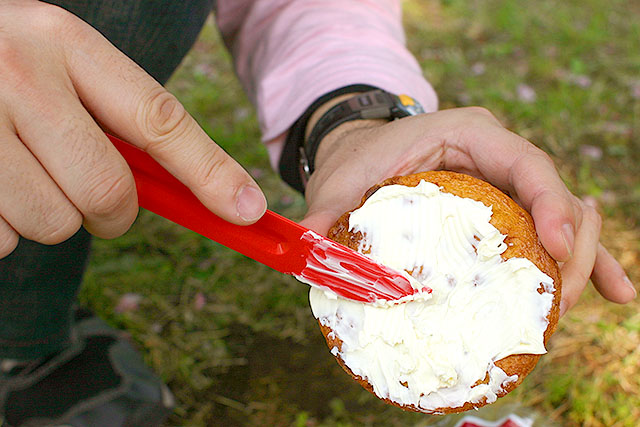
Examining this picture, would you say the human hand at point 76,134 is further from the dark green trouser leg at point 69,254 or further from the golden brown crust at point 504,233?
the dark green trouser leg at point 69,254

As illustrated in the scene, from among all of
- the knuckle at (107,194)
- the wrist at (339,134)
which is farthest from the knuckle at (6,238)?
the wrist at (339,134)

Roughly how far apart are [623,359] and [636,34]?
7.76 ft

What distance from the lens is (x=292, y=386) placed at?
2066 millimetres

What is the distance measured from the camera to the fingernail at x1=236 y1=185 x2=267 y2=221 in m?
1.09

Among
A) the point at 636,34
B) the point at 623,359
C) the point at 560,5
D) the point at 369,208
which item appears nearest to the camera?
the point at 369,208

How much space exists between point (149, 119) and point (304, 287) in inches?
56.0

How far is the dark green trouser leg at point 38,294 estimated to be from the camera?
1.71m

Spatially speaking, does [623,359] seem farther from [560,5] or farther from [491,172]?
[560,5]

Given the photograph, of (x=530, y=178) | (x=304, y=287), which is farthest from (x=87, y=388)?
(x=530, y=178)

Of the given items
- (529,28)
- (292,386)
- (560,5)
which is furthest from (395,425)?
(560,5)

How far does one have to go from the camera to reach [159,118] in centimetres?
103

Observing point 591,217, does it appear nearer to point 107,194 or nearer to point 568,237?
point 568,237

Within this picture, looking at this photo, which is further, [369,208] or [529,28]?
[529,28]

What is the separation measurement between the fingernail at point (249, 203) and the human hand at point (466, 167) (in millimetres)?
286
